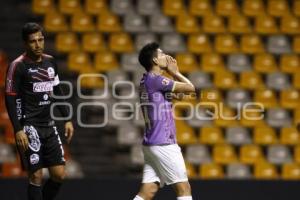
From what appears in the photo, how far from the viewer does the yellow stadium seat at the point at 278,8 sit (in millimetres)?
8992

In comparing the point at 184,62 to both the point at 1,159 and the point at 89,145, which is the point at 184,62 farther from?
the point at 1,159

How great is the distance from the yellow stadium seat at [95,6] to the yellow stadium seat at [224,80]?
5.48ft

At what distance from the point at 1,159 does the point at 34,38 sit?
3095 millimetres

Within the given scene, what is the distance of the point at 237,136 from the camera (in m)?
8.27

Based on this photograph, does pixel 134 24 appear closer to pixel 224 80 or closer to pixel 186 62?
pixel 186 62

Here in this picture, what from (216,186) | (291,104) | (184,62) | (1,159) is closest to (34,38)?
(216,186)

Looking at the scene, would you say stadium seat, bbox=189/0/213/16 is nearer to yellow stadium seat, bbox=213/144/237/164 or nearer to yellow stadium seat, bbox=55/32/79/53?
yellow stadium seat, bbox=55/32/79/53

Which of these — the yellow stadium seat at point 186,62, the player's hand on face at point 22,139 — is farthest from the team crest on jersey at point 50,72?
the yellow stadium seat at point 186,62

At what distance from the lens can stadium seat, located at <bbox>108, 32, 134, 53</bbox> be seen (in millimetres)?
Result: 8664

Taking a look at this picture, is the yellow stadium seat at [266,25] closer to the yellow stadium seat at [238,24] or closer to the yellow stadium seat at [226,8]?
the yellow stadium seat at [238,24]

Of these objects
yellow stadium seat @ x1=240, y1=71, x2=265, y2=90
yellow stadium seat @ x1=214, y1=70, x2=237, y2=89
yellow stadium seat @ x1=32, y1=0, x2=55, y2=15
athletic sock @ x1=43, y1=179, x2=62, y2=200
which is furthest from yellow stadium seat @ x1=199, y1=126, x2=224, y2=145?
athletic sock @ x1=43, y1=179, x2=62, y2=200

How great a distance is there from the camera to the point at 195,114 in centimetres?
833

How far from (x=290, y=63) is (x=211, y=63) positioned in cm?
99

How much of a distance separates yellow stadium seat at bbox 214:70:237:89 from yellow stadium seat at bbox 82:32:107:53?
1439 millimetres
